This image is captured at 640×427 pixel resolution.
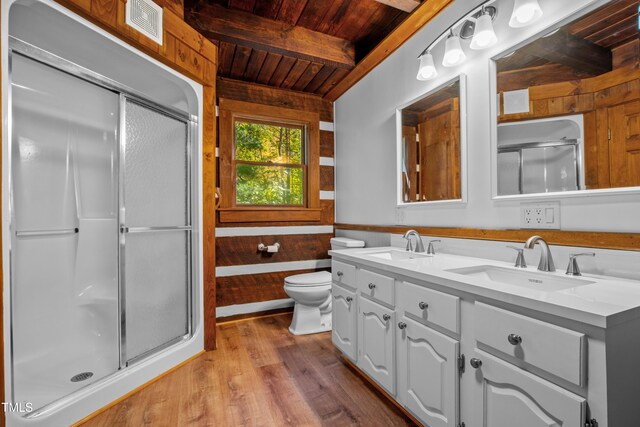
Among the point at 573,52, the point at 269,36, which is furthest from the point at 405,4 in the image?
the point at 573,52

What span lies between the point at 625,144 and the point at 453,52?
37.6 inches

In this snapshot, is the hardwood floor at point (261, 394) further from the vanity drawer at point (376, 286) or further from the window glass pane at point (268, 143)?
the window glass pane at point (268, 143)

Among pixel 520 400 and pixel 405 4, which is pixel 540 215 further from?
pixel 405 4

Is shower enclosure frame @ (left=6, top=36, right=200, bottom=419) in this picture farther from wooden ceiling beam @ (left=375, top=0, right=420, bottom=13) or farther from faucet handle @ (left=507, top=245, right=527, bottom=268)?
faucet handle @ (left=507, top=245, right=527, bottom=268)

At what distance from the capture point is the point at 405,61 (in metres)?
2.21

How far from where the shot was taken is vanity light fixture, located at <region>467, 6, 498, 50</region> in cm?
146

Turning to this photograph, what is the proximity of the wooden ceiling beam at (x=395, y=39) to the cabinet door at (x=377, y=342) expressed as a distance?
173 centimetres

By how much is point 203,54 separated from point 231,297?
6.76 feet

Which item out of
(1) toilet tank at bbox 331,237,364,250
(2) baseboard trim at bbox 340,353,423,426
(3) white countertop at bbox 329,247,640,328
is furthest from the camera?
(1) toilet tank at bbox 331,237,364,250

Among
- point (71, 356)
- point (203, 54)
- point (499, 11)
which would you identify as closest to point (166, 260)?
point (71, 356)

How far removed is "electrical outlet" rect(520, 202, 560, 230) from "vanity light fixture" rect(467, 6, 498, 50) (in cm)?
81

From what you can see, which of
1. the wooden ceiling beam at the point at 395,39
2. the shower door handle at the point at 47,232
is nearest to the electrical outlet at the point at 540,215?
the wooden ceiling beam at the point at 395,39

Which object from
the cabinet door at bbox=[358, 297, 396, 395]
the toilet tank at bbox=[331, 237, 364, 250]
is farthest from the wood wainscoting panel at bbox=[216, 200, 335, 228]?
the cabinet door at bbox=[358, 297, 396, 395]

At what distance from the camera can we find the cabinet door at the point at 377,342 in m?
1.50
